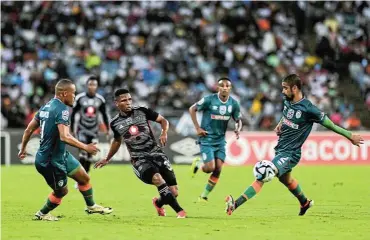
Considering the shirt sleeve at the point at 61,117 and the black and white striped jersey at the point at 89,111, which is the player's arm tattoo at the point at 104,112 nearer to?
the black and white striped jersey at the point at 89,111

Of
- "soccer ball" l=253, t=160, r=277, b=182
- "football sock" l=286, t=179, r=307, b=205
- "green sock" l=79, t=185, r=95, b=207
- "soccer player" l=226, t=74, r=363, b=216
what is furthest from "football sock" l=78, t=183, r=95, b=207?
"football sock" l=286, t=179, r=307, b=205

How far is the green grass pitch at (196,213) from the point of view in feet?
37.1

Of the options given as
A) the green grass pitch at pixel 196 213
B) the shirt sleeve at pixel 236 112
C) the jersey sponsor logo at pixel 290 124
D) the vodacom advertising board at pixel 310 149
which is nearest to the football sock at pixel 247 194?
the green grass pitch at pixel 196 213

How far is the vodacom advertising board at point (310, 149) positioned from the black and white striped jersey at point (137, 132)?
13.6 meters

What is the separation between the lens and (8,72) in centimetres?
3038

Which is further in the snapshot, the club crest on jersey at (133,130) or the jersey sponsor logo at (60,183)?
the club crest on jersey at (133,130)

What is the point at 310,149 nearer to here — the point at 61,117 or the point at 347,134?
the point at 347,134

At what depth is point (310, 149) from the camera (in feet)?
90.2

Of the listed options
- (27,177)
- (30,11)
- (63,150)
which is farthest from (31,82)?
(63,150)

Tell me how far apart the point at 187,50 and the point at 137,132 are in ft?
60.7

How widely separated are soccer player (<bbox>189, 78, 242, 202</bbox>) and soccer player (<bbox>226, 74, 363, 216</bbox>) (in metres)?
3.29

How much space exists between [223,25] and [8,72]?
7881 millimetres

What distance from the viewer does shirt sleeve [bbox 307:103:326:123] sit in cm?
1302

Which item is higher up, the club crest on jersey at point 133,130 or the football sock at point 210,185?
the club crest on jersey at point 133,130
